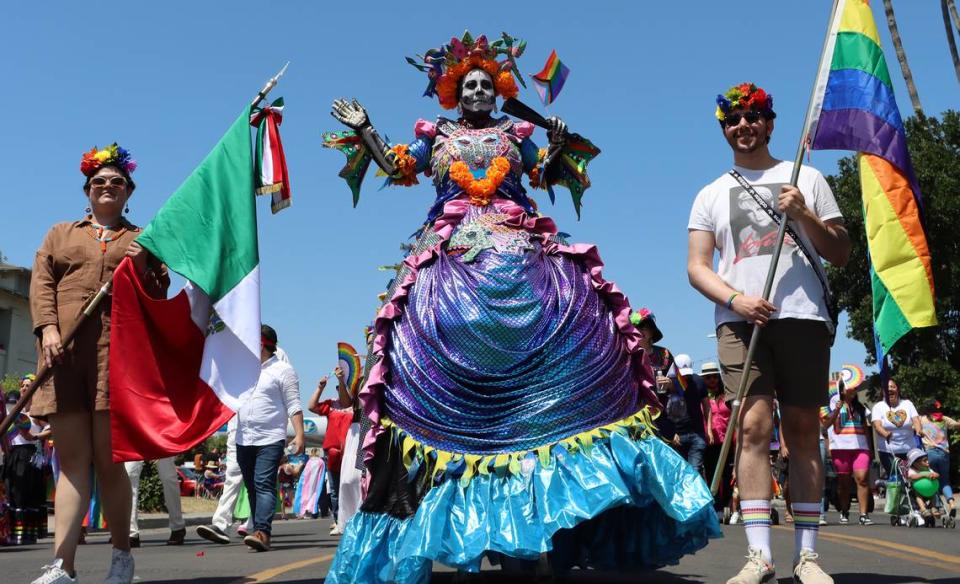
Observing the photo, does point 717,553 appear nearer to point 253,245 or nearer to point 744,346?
point 744,346

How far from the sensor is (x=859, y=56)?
19.8 ft

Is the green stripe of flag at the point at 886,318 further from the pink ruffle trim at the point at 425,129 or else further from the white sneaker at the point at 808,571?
the pink ruffle trim at the point at 425,129

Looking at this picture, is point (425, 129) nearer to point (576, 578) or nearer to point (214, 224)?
point (214, 224)

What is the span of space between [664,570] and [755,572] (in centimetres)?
154

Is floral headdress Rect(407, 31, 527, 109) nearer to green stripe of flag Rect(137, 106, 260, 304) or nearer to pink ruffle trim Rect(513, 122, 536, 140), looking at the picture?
pink ruffle trim Rect(513, 122, 536, 140)

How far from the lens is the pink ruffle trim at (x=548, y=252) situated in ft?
17.9

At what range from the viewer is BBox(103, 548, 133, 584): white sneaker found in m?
5.74

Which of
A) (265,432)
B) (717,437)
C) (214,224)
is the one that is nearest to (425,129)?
(214,224)

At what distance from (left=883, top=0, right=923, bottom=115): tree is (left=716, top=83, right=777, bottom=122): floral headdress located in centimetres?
127

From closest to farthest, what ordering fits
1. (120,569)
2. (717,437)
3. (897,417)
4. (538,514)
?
(538,514) → (120,569) → (717,437) → (897,417)

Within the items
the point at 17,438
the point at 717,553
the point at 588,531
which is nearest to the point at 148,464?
the point at 17,438

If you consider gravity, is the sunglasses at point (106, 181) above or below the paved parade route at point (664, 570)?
above

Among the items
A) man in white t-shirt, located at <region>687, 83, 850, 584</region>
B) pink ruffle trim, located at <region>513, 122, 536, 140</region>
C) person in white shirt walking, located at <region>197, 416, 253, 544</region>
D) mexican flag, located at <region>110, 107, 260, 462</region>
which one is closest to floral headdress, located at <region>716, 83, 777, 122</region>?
man in white t-shirt, located at <region>687, 83, 850, 584</region>

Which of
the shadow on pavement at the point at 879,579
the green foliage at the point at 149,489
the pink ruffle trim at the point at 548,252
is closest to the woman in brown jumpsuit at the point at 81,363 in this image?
the pink ruffle trim at the point at 548,252
